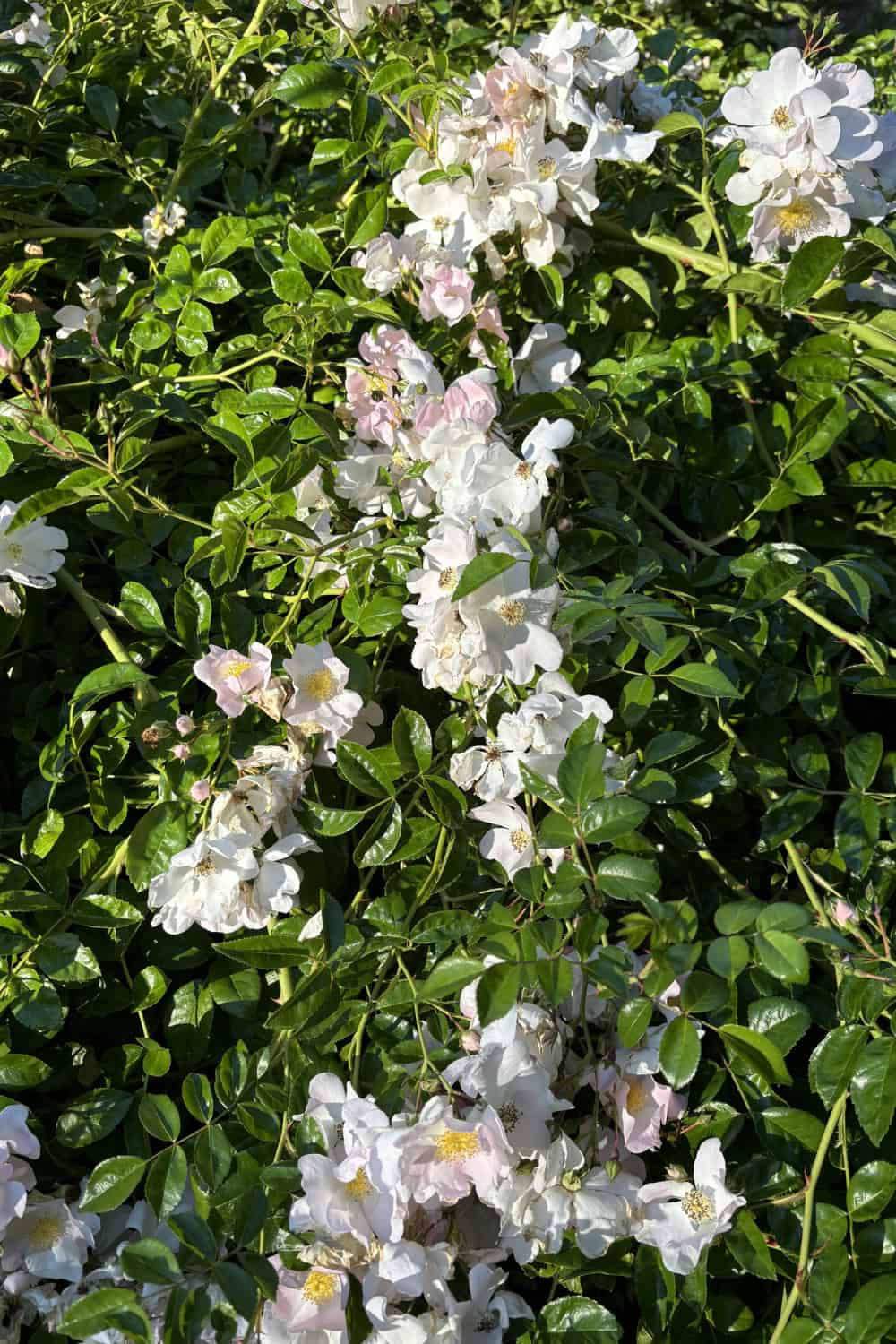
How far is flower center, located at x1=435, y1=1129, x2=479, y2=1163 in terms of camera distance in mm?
820

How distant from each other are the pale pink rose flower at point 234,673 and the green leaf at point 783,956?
0.44 metres

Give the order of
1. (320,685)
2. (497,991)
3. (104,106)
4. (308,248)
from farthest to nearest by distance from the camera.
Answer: (104,106), (308,248), (320,685), (497,991)

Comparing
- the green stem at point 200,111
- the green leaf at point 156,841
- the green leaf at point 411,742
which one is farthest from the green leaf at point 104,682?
the green stem at point 200,111

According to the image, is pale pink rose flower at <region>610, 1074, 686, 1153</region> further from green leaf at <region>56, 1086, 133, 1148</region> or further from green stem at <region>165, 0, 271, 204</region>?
green stem at <region>165, 0, 271, 204</region>

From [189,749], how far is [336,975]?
0.23 meters

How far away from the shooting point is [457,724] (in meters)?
0.99

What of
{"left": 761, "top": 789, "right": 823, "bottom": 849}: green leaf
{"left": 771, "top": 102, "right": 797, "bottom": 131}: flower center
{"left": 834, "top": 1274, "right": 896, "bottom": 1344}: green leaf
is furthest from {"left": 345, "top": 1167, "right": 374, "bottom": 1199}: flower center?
{"left": 771, "top": 102, "right": 797, "bottom": 131}: flower center

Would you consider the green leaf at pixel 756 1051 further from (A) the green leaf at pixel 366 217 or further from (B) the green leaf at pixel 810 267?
(A) the green leaf at pixel 366 217

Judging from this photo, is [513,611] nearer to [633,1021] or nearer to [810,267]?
[633,1021]

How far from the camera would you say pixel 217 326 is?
142 cm

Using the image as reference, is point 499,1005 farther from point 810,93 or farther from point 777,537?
point 810,93

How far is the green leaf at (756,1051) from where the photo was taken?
0.82 meters

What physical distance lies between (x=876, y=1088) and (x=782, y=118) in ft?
2.94

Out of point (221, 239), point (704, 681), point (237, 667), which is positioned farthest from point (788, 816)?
point (221, 239)
